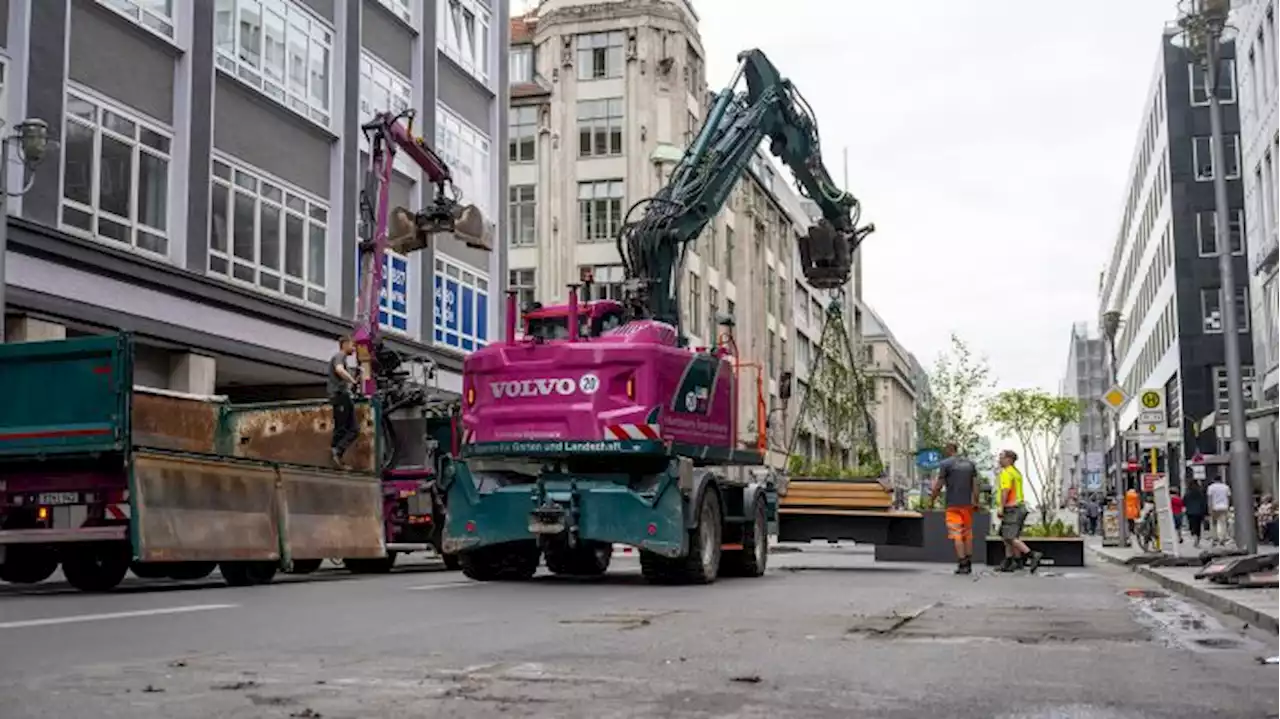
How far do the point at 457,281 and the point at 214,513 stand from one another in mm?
22493

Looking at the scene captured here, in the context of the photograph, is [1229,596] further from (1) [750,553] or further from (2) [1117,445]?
(2) [1117,445]

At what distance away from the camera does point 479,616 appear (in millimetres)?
11039

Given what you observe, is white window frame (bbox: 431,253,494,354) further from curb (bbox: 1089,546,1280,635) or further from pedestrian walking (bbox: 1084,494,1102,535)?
pedestrian walking (bbox: 1084,494,1102,535)

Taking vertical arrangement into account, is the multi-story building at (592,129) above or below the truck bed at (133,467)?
above

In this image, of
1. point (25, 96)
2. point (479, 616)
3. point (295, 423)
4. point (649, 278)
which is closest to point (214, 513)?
point (295, 423)

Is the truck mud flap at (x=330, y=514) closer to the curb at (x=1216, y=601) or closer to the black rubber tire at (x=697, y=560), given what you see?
the black rubber tire at (x=697, y=560)

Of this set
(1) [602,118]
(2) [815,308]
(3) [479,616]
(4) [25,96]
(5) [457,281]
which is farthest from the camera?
(2) [815,308]

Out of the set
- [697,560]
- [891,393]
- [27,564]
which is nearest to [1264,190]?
[697,560]

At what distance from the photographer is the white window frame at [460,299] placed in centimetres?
3528

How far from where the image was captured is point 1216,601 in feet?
43.8

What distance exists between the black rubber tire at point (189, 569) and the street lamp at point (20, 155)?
5389 millimetres

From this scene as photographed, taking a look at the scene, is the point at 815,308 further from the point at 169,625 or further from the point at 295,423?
the point at 169,625

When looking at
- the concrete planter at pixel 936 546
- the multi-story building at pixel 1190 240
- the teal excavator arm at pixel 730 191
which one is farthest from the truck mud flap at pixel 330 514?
the multi-story building at pixel 1190 240

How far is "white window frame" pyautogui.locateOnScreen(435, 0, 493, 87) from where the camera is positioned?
120 ft
